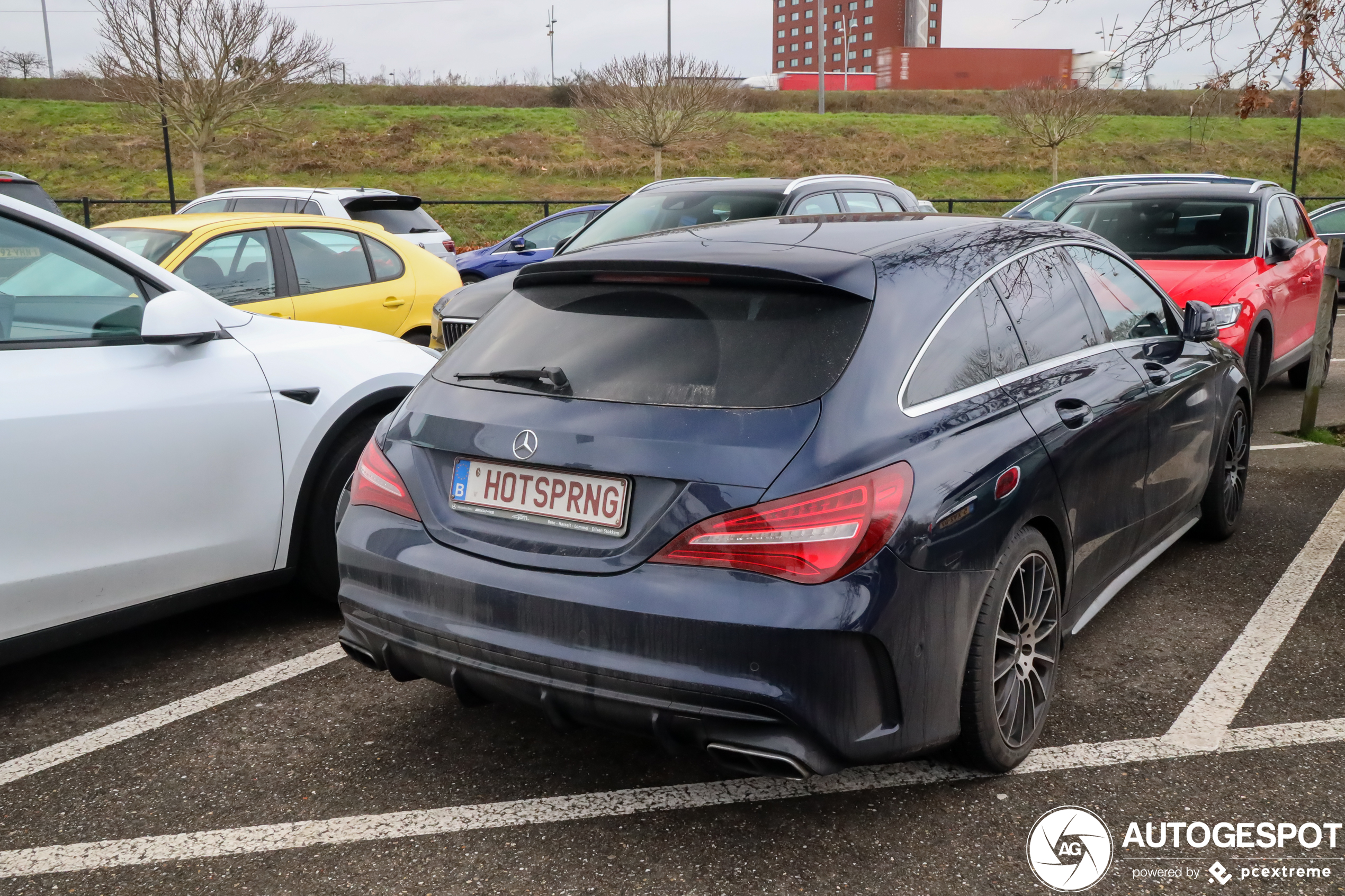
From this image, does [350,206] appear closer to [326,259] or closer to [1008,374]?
[326,259]

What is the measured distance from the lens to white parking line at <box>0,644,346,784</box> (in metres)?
3.28

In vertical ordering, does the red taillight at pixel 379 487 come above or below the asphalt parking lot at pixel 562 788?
above

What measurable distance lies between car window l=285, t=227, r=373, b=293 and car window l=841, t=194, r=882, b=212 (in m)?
3.69

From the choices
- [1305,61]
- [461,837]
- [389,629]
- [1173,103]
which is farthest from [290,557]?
[1173,103]

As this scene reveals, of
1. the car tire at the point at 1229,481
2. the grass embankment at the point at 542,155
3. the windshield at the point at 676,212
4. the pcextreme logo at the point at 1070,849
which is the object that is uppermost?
the grass embankment at the point at 542,155

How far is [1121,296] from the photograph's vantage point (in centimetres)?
425

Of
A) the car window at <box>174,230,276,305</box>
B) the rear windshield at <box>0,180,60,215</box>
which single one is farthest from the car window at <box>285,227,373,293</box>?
the rear windshield at <box>0,180,60,215</box>

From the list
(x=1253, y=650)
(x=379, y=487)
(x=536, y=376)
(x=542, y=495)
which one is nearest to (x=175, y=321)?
(x=379, y=487)

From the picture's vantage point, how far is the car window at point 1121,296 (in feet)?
13.2

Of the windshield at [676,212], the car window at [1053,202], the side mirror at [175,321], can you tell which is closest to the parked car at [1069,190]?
the car window at [1053,202]

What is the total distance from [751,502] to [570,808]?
1045 millimetres

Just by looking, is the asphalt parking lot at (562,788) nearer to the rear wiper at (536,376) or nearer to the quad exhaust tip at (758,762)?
the quad exhaust tip at (758,762)

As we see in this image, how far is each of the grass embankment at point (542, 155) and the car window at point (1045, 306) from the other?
2533 centimetres

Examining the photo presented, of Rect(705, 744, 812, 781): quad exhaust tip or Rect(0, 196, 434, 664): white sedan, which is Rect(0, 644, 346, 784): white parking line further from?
Rect(705, 744, 812, 781): quad exhaust tip
